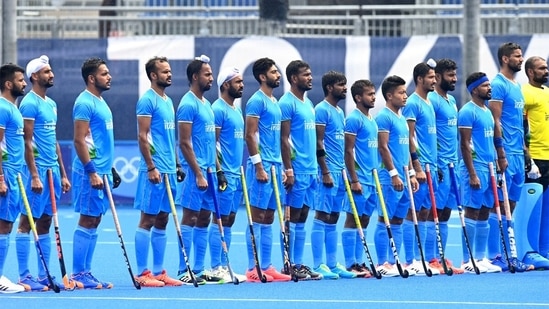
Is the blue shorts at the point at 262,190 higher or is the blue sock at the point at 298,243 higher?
the blue shorts at the point at 262,190

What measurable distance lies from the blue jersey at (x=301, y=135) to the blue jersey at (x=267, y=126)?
16 cm

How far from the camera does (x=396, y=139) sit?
15133mm

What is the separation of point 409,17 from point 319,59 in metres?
1.85

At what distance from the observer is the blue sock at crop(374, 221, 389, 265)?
15.0 metres

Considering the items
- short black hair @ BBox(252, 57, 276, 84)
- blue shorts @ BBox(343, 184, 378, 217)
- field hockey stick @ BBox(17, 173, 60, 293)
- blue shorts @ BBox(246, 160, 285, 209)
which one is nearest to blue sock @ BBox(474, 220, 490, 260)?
blue shorts @ BBox(343, 184, 378, 217)

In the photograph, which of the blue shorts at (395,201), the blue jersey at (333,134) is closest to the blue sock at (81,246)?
the blue jersey at (333,134)

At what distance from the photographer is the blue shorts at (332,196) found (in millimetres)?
14906

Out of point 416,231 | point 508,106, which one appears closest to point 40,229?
point 416,231

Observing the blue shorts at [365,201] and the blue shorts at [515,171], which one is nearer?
the blue shorts at [365,201]

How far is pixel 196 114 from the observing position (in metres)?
14.2

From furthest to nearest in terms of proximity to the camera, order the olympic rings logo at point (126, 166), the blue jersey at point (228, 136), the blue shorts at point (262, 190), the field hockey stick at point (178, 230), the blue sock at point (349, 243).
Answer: the olympic rings logo at point (126, 166) < the blue sock at point (349, 243) < the blue shorts at point (262, 190) < the blue jersey at point (228, 136) < the field hockey stick at point (178, 230)

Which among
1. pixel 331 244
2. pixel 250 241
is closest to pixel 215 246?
pixel 250 241

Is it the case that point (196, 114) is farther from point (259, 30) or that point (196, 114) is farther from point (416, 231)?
point (259, 30)

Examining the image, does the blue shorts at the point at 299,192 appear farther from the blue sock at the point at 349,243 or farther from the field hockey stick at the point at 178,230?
the field hockey stick at the point at 178,230
